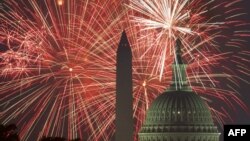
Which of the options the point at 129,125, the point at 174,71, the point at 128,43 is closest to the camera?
the point at 128,43

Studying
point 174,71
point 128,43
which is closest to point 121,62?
point 128,43

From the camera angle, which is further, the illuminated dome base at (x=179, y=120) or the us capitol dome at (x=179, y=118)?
the us capitol dome at (x=179, y=118)

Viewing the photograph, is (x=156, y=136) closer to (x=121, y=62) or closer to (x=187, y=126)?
(x=187, y=126)

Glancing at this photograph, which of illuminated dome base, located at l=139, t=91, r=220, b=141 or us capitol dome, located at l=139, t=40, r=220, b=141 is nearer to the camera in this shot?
illuminated dome base, located at l=139, t=91, r=220, b=141

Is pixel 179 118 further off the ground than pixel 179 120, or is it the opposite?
pixel 179 118

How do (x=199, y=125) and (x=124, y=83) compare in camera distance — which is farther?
(x=199, y=125)

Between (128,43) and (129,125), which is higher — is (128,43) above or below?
above

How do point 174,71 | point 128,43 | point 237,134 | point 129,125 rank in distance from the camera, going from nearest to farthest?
point 237,134 < point 128,43 < point 129,125 < point 174,71

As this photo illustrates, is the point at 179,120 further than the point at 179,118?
Yes
